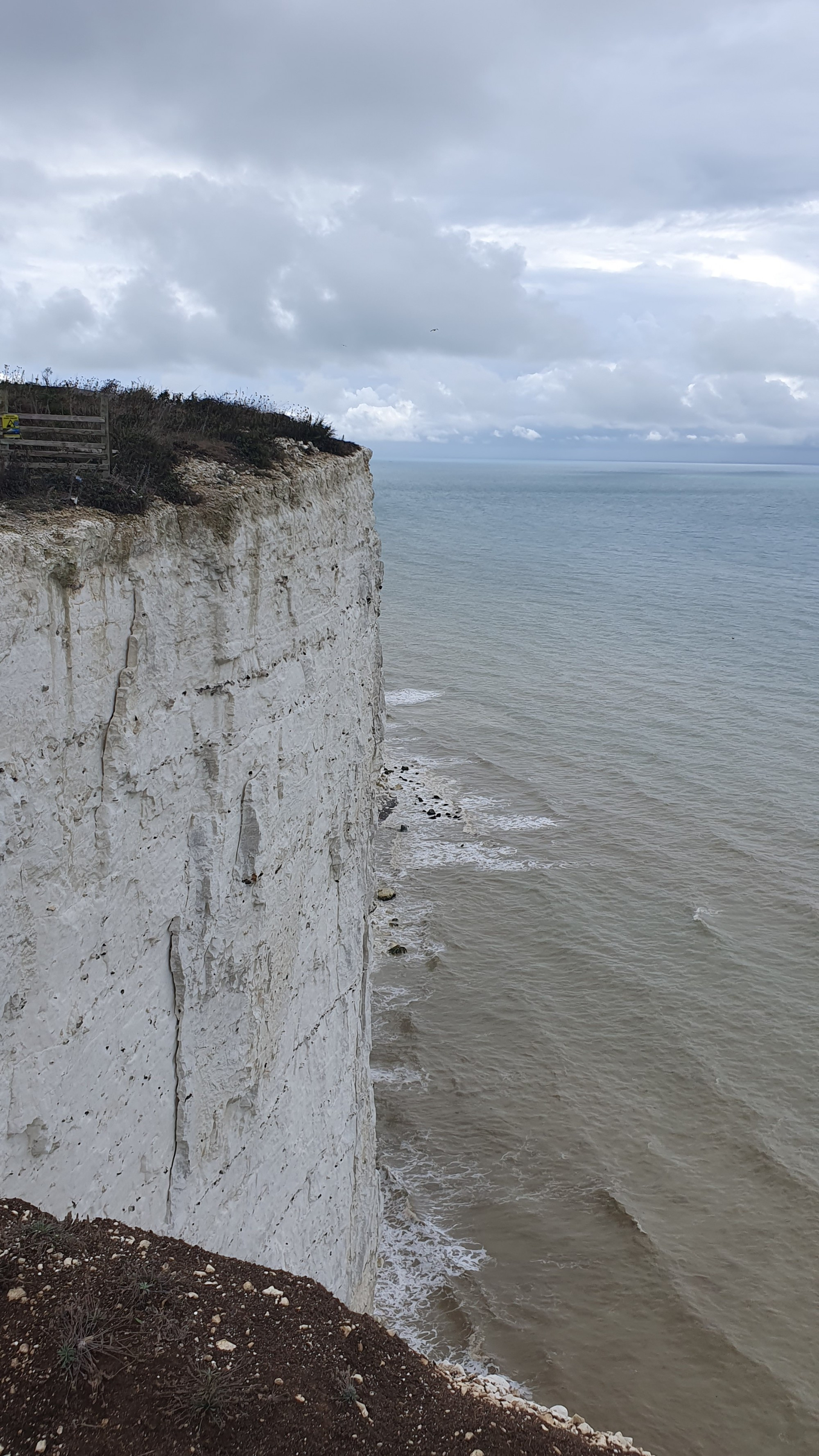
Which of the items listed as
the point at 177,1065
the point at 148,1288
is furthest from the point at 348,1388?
the point at 177,1065

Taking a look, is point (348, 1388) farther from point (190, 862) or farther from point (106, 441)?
point (106, 441)

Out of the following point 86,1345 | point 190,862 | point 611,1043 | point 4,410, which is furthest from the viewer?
point 611,1043

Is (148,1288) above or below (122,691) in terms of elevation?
below

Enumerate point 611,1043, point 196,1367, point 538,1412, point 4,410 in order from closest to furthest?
point 196,1367 → point 538,1412 → point 4,410 → point 611,1043

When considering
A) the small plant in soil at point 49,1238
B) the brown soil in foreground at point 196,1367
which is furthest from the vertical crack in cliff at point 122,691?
the brown soil in foreground at point 196,1367

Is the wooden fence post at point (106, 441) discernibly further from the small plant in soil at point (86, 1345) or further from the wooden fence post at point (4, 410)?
the small plant in soil at point (86, 1345)

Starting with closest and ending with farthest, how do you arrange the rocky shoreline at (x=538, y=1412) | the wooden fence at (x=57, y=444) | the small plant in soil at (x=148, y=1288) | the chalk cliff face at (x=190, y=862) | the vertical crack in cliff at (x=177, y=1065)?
the small plant in soil at (x=148, y=1288) < the chalk cliff face at (x=190, y=862) < the rocky shoreline at (x=538, y=1412) < the wooden fence at (x=57, y=444) < the vertical crack in cliff at (x=177, y=1065)

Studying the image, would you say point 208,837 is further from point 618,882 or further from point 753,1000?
point 618,882

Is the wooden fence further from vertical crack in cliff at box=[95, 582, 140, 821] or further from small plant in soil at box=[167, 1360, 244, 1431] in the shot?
small plant in soil at box=[167, 1360, 244, 1431]
